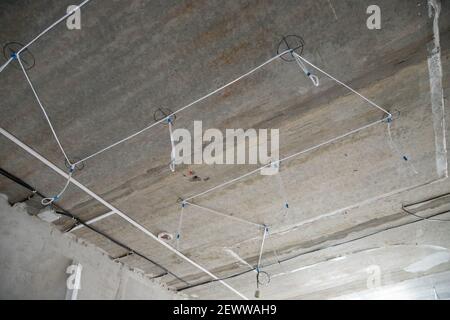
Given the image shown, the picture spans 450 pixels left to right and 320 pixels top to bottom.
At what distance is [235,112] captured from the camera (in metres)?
2.62

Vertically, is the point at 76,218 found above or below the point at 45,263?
above

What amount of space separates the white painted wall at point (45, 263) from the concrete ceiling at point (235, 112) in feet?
0.56

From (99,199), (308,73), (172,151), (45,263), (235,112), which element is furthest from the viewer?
(45,263)

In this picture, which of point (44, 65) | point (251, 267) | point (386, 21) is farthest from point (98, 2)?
point (251, 267)

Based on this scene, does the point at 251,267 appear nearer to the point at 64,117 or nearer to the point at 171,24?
the point at 64,117

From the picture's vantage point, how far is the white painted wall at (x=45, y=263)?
3.13 meters

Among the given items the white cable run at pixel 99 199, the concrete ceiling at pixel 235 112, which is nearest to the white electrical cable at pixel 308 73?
the concrete ceiling at pixel 235 112

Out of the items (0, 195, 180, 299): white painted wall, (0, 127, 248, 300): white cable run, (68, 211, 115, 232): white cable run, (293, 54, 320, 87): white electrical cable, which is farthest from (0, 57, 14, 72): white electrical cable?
(293, 54, 320, 87): white electrical cable

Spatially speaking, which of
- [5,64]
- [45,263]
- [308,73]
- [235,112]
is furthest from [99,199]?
[308,73]

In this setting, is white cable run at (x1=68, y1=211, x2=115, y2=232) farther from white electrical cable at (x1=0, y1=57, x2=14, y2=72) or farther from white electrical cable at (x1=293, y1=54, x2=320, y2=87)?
white electrical cable at (x1=293, y1=54, x2=320, y2=87)

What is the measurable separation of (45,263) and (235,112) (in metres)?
2.35

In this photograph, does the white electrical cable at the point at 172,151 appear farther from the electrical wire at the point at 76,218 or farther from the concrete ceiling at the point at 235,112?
the electrical wire at the point at 76,218

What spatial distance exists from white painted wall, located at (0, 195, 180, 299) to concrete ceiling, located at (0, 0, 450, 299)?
0.56 ft

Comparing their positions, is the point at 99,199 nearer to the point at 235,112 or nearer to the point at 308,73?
the point at 235,112
